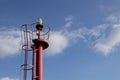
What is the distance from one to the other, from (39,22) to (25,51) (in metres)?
4.33

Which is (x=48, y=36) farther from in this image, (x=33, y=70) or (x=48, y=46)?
(x=33, y=70)

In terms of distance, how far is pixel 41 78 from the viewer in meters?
41.0

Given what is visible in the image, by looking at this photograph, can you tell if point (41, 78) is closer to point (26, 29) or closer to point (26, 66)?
point (26, 66)

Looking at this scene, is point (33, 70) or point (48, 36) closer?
point (33, 70)

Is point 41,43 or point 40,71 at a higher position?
point 41,43

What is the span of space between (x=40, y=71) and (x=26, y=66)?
5.71ft

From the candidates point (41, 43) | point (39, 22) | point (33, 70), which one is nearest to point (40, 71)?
point (33, 70)

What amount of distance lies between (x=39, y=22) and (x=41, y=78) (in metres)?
7.30

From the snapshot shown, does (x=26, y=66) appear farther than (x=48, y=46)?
No

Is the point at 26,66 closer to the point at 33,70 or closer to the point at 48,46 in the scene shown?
the point at 33,70

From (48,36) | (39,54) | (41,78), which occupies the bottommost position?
(41,78)

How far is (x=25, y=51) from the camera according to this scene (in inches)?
1656

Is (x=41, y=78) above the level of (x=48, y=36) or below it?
below

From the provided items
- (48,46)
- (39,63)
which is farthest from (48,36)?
(39,63)
